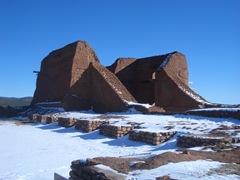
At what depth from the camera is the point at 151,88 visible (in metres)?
29.6

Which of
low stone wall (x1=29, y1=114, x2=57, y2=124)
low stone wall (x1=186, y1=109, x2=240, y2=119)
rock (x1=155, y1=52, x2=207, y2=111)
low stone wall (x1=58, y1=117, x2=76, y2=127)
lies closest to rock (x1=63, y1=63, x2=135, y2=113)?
low stone wall (x1=29, y1=114, x2=57, y2=124)

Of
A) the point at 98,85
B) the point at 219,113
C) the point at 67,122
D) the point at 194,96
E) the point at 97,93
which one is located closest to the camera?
the point at 219,113

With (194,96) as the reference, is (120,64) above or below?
above

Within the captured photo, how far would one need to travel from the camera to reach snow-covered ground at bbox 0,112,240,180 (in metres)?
8.25

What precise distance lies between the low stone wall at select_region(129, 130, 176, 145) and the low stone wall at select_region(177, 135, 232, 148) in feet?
2.75

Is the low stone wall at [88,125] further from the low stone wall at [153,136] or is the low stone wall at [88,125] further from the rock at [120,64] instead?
the rock at [120,64]

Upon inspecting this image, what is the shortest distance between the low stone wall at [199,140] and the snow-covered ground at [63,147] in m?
0.32

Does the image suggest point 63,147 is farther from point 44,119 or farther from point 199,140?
point 44,119

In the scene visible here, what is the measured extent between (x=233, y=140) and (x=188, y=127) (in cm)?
306

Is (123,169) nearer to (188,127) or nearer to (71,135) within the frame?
(188,127)

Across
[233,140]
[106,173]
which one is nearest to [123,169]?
[106,173]

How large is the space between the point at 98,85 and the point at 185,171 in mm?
17366

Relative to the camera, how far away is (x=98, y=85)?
22.9 m

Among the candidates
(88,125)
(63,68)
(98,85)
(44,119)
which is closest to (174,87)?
(98,85)
